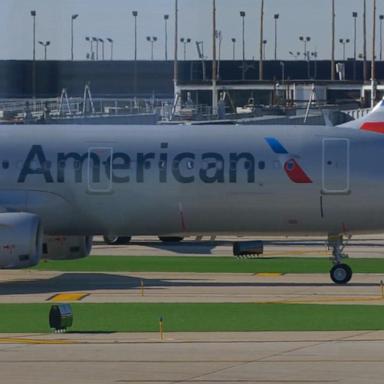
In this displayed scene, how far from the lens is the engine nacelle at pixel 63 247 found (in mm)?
35906

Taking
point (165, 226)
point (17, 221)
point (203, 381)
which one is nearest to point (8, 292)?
point (17, 221)

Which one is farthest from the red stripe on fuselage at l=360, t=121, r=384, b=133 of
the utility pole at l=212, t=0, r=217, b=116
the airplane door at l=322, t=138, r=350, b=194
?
the utility pole at l=212, t=0, r=217, b=116

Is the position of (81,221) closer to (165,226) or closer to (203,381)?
(165,226)

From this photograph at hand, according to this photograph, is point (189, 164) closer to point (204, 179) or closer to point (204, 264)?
point (204, 179)

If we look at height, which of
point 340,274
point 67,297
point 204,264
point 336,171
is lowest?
point 204,264

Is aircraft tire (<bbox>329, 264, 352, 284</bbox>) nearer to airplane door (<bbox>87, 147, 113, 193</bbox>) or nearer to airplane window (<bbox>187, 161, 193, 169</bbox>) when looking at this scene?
airplane window (<bbox>187, 161, 193, 169</bbox>)

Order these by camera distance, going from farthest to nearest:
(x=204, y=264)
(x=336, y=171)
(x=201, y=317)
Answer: (x=204, y=264), (x=336, y=171), (x=201, y=317)

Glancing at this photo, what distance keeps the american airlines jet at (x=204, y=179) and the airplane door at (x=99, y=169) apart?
0.08 feet

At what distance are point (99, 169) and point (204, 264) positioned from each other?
7.63 m

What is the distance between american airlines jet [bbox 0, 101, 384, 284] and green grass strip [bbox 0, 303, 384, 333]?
5444 mm

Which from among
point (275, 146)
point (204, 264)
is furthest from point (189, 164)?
point (204, 264)

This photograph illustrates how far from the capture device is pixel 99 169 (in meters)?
34.2

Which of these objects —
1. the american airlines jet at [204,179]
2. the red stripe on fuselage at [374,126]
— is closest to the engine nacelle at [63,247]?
the american airlines jet at [204,179]

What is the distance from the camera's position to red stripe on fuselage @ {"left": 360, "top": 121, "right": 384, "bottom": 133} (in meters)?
34.2
